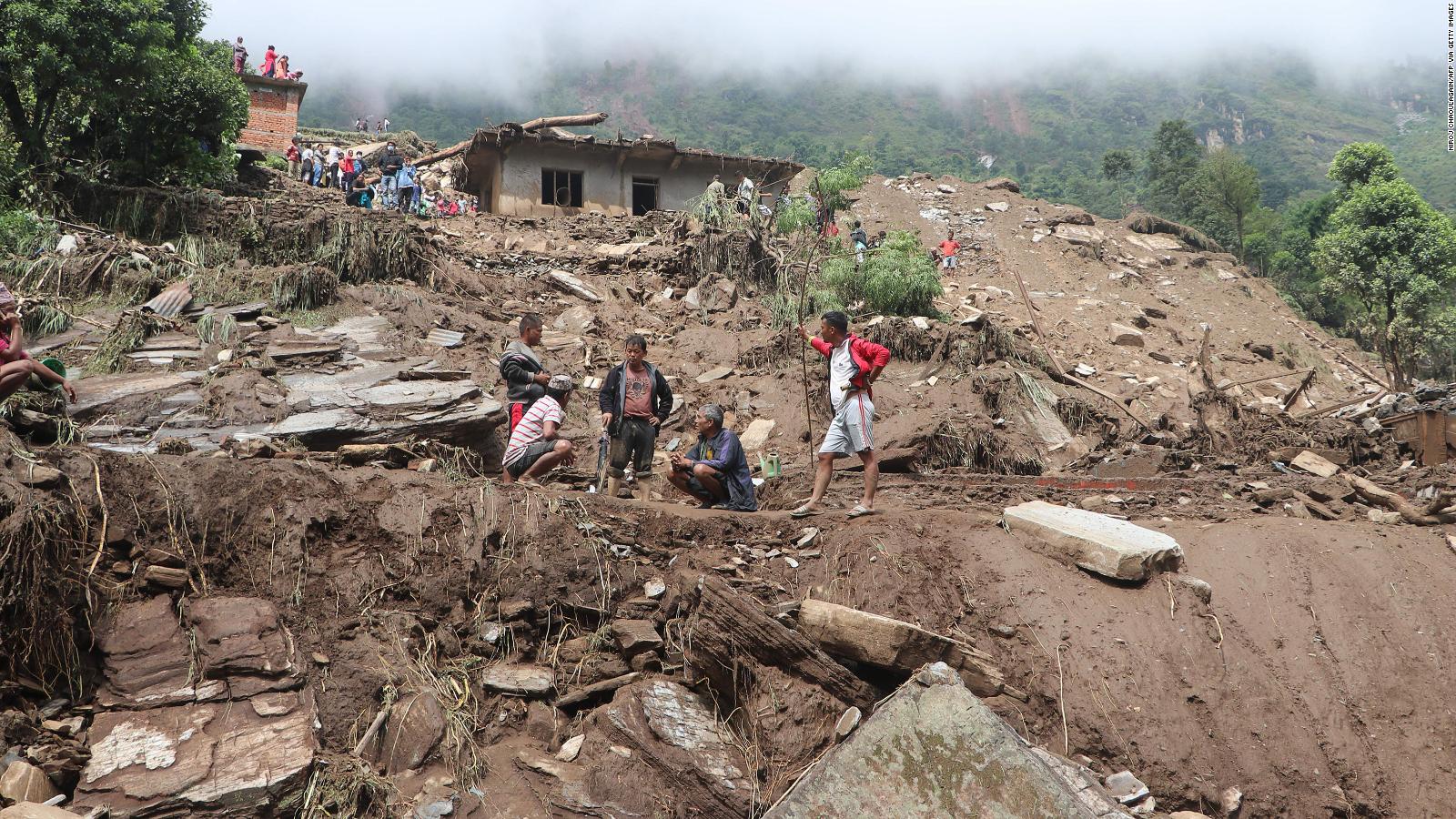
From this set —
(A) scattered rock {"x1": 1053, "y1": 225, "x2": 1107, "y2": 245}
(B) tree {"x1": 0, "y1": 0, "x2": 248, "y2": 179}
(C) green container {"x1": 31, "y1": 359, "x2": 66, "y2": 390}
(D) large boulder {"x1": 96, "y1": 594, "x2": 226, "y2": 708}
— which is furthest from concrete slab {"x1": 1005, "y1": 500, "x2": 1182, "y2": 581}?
(A) scattered rock {"x1": 1053, "y1": 225, "x2": 1107, "y2": 245}

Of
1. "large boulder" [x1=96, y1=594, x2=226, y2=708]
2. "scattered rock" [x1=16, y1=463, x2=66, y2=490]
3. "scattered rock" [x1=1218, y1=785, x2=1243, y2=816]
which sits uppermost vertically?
"scattered rock" [x1=16, y1=463, x2=66, y2=490]

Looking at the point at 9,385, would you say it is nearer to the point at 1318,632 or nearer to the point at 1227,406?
the point at 1318,632

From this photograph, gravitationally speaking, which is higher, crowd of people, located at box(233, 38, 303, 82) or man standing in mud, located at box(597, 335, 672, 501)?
crowd of people, located at box(233, 38, 303, 82)

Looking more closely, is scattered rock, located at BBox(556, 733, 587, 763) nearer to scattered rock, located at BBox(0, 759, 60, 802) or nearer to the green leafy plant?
scattered rock, located at BBox(0, 759, 60, 802)

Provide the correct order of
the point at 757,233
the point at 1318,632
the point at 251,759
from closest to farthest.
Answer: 1. the point at 251,759
2. the point at 1318,632
3. the point at 757,233

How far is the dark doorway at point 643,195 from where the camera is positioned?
19266 mm

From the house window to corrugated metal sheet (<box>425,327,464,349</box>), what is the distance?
7997mm

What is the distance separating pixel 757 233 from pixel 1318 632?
11.7 m

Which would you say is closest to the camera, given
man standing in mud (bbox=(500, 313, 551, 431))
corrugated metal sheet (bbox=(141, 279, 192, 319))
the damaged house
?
man standing in mud (bbox=(500, 313, 551, 431))

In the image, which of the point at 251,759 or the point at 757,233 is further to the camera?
the point at 757,233

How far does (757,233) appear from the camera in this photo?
1634cm

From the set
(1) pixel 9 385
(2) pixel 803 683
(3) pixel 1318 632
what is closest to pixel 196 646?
(1) pixel 9 385

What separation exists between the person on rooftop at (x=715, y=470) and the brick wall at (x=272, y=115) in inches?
772

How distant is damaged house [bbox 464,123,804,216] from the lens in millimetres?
18281
